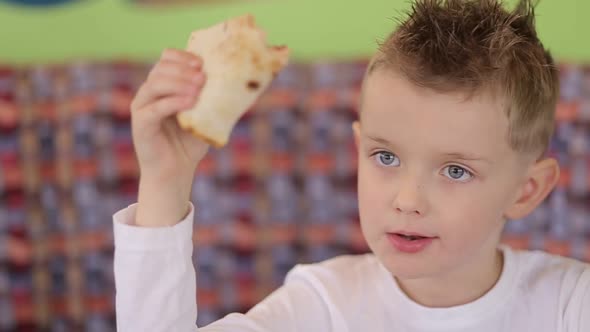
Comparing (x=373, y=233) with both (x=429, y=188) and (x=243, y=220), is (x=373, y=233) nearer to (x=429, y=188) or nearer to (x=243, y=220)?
(x=429, y=188)

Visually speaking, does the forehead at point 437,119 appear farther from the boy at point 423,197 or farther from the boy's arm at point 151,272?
the boy's arm at point 151,272

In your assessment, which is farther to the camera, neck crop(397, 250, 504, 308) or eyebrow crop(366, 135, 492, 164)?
neck crop(397, 250, 504, 308)

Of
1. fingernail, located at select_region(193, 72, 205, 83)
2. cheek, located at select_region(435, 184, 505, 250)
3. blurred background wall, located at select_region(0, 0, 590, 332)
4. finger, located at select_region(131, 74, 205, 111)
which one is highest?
fingernail, located at select_region(193, 72, 205, 83)

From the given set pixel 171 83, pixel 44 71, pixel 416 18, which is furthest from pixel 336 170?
pixel 171 83

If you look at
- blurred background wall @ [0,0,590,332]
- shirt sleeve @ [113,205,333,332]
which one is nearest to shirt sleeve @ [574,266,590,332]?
shirt sleeve @ [113,205,333,332]

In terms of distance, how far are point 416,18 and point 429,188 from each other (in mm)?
250

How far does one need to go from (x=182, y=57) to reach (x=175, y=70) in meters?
0.02

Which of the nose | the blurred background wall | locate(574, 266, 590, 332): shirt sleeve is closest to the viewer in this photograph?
the nose

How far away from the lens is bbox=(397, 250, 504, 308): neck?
4.29 feet

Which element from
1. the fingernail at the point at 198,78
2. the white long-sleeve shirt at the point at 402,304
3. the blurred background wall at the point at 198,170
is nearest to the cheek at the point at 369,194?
the white long-sleeve shirt at the point at 402,304

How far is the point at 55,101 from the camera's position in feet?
7.57

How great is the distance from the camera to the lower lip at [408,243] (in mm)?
1167

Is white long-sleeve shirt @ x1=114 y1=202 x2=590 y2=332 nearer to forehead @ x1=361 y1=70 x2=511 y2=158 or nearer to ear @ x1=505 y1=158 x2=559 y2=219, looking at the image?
ear @ x1=505 y1=158 x2=559 y2=219

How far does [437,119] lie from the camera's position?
114 centimetres
